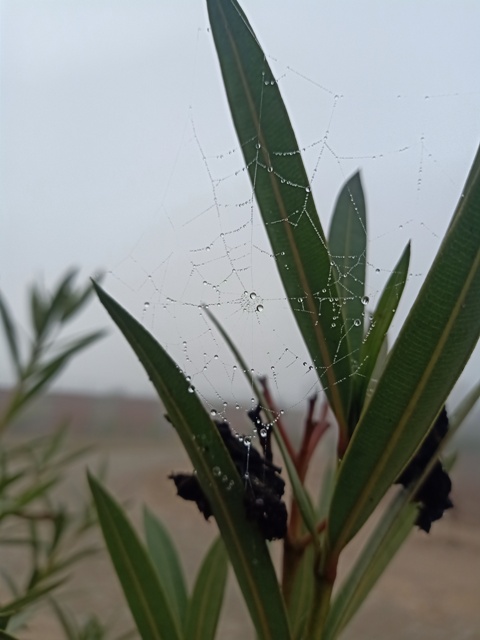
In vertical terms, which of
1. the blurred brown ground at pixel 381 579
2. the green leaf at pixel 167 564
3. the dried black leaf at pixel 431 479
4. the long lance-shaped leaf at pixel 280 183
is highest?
the long lance-shaped leaf at pixel 280 183

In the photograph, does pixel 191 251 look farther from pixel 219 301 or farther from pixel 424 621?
pixel 424 621

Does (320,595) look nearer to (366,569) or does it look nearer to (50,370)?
(366,569)

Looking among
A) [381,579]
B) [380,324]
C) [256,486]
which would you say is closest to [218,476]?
[256,486]

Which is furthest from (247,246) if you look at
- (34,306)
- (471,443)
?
(471,443)

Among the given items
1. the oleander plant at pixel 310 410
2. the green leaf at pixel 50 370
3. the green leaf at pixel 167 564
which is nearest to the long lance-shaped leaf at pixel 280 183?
the oleander plant at pixel 310 410

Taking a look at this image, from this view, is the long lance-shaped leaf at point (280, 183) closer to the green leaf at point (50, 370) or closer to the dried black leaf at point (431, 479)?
the dried black leaf at point (431, 479)
